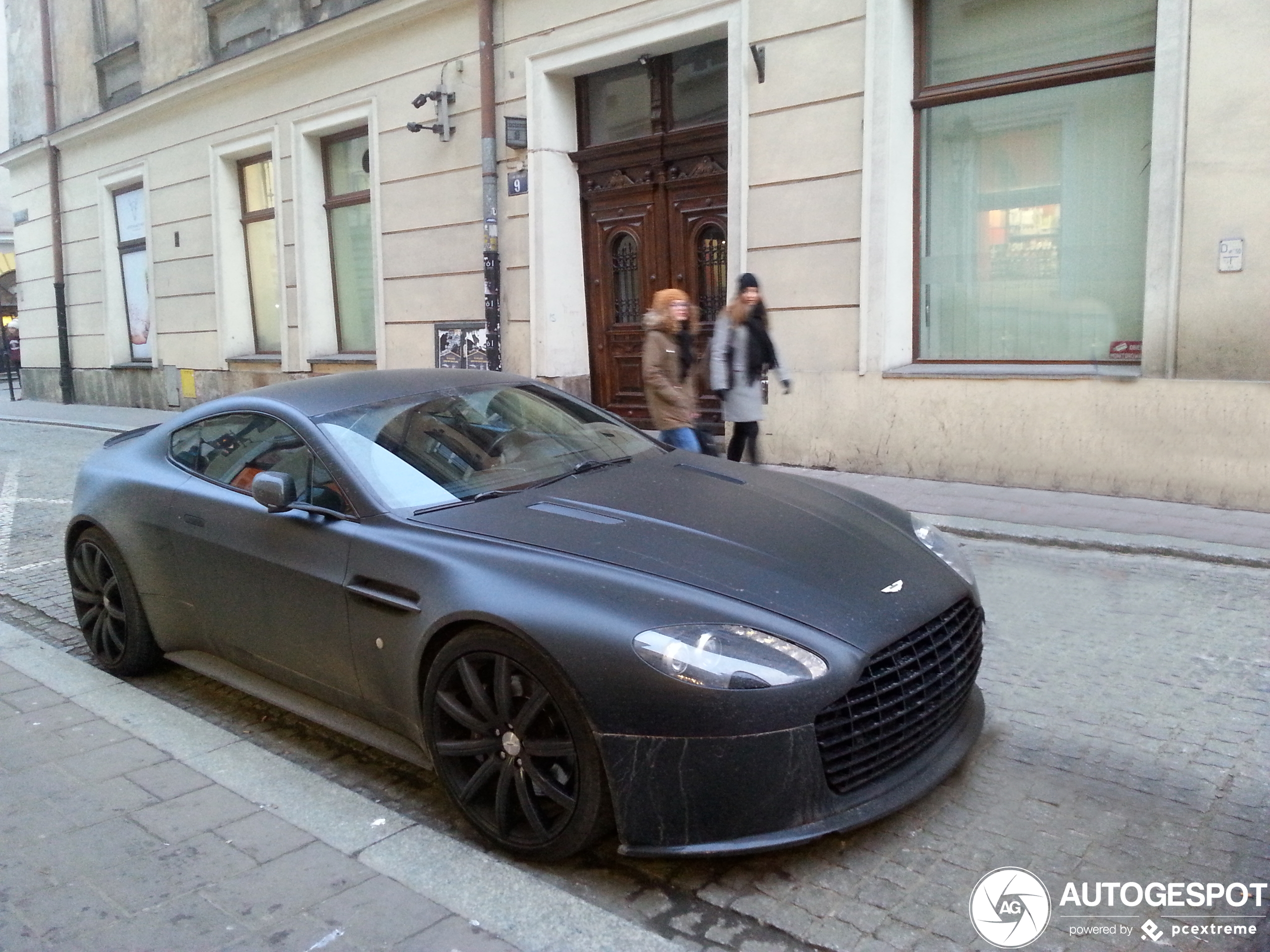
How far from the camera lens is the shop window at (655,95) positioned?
404 inches

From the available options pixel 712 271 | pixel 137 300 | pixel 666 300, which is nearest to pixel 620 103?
pixel 712 271

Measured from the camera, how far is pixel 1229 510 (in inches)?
282

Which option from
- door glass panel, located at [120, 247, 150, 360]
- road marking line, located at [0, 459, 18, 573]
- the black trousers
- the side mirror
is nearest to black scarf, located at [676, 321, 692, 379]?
the black trousers

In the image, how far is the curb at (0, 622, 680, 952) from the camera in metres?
2.72

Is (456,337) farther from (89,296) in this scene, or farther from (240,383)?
(89,296)

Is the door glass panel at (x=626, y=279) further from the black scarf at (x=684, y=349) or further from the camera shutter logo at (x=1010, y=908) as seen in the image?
the camera shutter logo at (x=1010, y=908)

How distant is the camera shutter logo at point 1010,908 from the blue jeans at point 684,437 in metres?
4.63

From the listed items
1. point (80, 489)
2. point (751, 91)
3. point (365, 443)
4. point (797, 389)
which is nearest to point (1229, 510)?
point (797, 389)

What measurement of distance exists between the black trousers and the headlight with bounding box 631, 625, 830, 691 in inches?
196

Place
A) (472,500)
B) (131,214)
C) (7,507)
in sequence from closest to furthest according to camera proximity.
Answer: (472,500) → (7,507) → (131,214)

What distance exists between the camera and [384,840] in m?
3.24

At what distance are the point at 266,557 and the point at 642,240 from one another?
777cm

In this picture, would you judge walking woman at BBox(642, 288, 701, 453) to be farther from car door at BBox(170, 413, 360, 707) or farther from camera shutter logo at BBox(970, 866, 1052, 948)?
camera shutter logo at BBox(970, 866, 1052, 948)

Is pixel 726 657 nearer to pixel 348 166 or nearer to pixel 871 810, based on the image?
pixel 871 810
